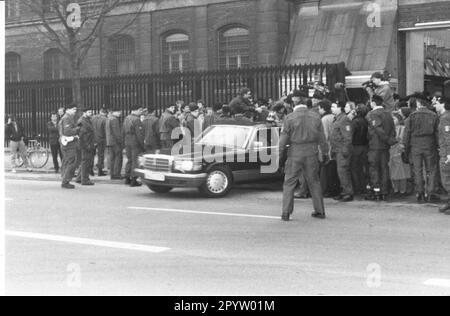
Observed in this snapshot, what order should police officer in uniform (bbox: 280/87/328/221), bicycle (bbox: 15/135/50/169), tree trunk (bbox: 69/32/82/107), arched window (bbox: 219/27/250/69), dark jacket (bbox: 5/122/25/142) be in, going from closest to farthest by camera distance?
police officer in uniform (bbox: 280/87/328/221), dark jacket (bbox: 5/122/25/142), bicycle (bbox: 15/135/50/169), tree trunk (bbox: 69/32/82/107), arched window (bbox: 219/27/250/69)

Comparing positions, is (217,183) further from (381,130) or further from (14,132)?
(14,132)

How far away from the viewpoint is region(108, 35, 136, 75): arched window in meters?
28.7

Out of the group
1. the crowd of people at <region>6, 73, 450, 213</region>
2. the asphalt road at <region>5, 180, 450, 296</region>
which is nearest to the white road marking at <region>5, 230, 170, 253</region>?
the asphalt road at <region>5, 180, 450, 296</region>

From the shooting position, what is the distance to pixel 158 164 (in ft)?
46.9

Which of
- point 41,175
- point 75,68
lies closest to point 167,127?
point 41,175

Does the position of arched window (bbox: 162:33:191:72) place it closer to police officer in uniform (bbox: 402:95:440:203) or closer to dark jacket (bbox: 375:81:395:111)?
dark jacket (bbox: 375:81:395:111)

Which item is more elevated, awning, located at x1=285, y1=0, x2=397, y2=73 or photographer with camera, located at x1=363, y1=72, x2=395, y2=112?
awning, located at x1=285, y1=0, x2=397, y2=73

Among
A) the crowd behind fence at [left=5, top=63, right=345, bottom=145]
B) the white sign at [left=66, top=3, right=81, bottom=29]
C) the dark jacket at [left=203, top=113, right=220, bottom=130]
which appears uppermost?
the white sign at [left=66, top=3, right=81, bottom=29]

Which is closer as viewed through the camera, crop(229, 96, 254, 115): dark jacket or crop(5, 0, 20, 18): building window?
crop(229, 96, 254, 115): dark jacket

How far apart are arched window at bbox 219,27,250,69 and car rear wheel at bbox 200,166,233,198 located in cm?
1191

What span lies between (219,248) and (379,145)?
5.75 m

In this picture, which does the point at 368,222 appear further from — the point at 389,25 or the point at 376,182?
the point at 389,25

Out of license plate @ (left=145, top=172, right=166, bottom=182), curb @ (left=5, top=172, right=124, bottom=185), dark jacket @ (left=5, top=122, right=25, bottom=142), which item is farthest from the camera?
dark jacket @ (left=5, top=122, right=25, bottom=142)

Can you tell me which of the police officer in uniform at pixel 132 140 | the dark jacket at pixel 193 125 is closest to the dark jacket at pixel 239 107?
the dark jacket at pixel 193 125
